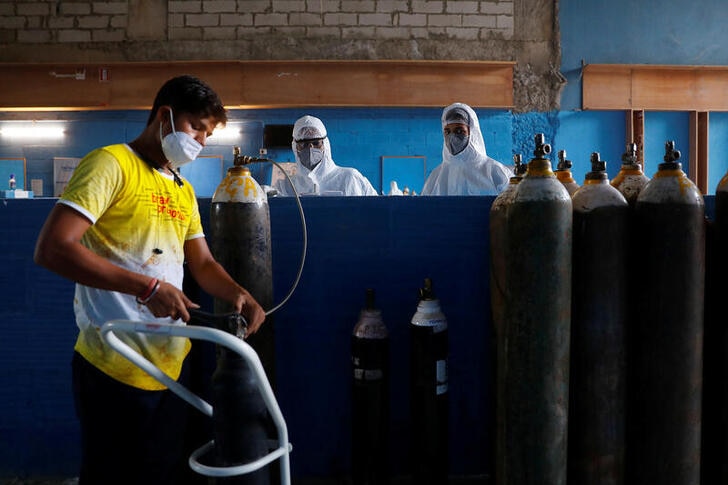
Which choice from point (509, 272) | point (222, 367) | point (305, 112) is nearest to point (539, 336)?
point (509, 272)

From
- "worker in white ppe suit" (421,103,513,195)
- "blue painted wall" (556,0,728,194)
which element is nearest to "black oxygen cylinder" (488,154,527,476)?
"worker in white ppe suit" (421,103,513,195)

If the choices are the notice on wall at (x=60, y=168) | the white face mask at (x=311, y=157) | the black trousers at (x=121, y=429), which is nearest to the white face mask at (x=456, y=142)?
the white face mask at (x=311, y=157)

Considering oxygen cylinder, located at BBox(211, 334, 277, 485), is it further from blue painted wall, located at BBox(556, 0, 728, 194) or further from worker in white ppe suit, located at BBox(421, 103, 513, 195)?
blue painted wall, located at BBox(556, 0, 728, 194)

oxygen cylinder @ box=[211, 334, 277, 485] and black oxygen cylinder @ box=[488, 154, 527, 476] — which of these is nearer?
oxygen cylinder @ box=[211, 334, 277, 485]

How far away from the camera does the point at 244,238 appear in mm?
1878

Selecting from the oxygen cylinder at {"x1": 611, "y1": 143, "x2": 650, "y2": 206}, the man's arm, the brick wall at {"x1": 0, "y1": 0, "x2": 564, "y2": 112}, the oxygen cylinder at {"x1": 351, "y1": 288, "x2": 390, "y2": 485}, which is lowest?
the oxygen cylinder at {"x1": 351, "y1": 288, "x2": 390, "y2": 485}

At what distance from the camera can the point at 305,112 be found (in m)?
5.55

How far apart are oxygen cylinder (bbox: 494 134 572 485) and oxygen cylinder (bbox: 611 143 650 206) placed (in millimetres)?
421

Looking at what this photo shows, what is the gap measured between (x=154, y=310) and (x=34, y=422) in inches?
56.2

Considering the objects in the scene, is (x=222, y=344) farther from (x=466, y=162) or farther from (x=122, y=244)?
(x=466, y=162)

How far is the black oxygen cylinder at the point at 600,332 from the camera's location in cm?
166

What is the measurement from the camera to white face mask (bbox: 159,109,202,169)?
1449mm

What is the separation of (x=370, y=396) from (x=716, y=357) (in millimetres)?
1160

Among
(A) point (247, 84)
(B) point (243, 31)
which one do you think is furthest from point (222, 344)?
Result: (B) point (243, 31)
